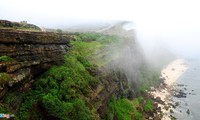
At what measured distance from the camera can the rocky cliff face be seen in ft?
107

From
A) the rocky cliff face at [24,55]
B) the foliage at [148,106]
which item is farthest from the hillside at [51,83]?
the foliage at [148,106]

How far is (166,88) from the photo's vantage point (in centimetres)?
10100

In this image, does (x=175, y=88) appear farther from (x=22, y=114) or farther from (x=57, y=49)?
(x=22, y=114)

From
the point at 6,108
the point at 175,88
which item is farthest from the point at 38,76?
the point at 175,88

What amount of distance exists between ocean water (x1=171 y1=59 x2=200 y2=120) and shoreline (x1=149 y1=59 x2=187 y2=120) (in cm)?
235

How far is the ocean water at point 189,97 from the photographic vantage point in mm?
77438

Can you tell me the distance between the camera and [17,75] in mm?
33594

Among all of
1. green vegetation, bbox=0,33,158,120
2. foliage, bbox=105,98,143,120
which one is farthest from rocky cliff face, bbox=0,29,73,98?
foliage, bbox=105,98,143,120

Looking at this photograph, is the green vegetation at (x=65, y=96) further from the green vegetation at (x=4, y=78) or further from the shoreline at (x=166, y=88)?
the shoreline at (x=166, y=88)

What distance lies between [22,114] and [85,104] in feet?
37.1

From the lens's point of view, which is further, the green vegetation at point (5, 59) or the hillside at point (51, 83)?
the hillside at point (51, 83)

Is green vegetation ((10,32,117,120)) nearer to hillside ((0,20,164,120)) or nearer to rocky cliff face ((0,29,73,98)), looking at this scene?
hillside ((0,20,164,120))

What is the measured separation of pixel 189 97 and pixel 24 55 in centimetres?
7231

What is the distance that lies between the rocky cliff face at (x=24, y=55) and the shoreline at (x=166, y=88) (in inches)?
1524
